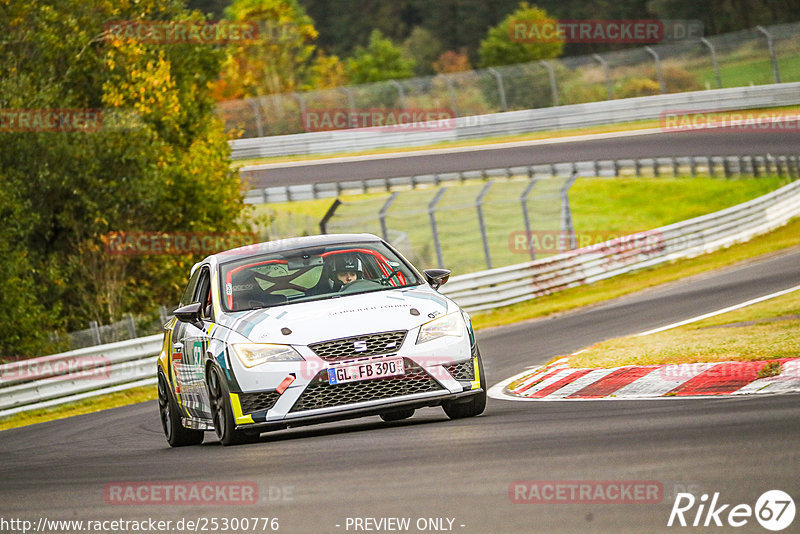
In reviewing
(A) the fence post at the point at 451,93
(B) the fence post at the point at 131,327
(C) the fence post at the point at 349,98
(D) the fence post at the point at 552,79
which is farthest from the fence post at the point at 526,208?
(C) the fence post at the point at 349,98

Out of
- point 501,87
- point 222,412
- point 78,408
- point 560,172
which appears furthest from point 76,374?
point 501,87

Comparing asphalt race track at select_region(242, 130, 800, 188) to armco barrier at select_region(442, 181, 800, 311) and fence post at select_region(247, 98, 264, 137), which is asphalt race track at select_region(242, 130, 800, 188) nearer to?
Answer: fence post at select_region(247, 98, 264, 137)

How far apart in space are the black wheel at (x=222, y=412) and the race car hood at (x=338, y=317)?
1.33 feet

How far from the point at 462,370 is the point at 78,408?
1136 cm

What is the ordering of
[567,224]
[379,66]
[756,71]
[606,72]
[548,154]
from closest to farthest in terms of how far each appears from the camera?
1. [567,224]
2. [548,154]
3. [756,71]
4. [606,72]
5. [379,66]

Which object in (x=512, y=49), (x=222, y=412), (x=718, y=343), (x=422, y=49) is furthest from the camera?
(x=422, y=49)

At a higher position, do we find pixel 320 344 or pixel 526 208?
pixel 320 344

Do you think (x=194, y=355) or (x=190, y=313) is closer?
(x=190, y=313)

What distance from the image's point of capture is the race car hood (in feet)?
28.0

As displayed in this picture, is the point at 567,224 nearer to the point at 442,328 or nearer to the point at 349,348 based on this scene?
the point at 442,328

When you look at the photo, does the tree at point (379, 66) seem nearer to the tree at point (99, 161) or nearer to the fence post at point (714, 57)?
the fence post at point (714, 57)

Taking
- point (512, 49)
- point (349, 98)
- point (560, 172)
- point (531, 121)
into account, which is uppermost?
point (349, 98)

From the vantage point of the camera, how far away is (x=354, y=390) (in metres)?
8.49

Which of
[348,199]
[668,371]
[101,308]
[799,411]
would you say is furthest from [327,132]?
[799,411]
